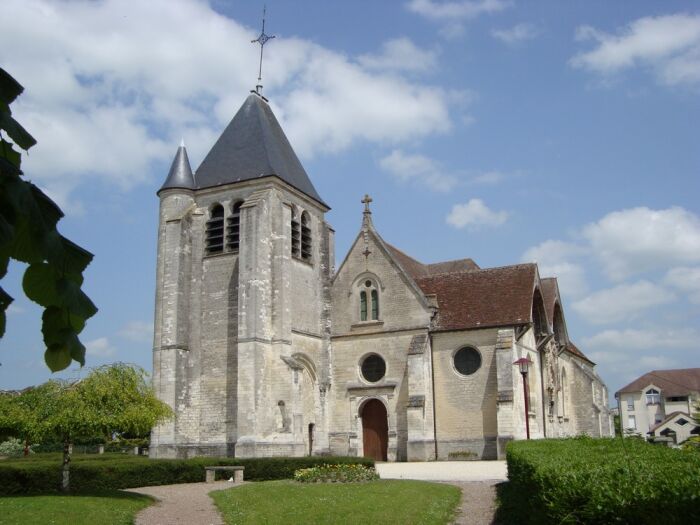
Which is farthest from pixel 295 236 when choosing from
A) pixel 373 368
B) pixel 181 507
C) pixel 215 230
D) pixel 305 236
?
pixel 181 507

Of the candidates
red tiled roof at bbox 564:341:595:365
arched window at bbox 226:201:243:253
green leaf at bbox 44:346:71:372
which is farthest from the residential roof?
green leaf at bbox 44:346:71:372

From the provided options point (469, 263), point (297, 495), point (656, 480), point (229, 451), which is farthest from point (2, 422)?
point (469, 263)

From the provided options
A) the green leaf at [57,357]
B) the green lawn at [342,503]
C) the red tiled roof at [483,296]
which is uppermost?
the red tiled roof at [483,296]

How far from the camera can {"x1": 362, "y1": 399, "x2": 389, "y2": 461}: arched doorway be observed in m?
30.2

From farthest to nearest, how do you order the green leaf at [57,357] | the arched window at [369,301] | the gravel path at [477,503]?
the arched window at [369,301]
the gravel path at [477,503]
the green leaf at [57,357]

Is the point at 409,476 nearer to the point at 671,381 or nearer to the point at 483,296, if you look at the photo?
the point at 483,296

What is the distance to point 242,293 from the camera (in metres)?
29.2

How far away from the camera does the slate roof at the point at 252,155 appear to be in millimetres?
31703

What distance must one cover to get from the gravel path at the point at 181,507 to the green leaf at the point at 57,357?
11819 millimetres

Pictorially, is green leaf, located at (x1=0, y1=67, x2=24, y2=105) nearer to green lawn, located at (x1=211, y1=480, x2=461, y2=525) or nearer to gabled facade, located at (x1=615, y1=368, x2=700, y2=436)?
green lawn, located at (x1=211, y1=480, x2=461, y2=525)

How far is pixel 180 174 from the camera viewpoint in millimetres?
32469

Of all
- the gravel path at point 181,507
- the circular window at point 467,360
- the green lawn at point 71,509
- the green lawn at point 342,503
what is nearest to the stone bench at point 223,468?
the gravel path at point 181,507

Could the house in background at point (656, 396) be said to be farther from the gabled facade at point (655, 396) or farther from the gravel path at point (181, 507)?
the gravel path at point (181, 507)

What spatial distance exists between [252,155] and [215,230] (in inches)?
148
